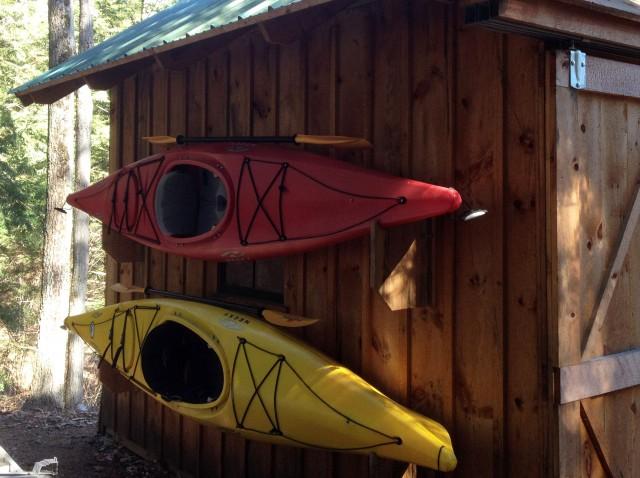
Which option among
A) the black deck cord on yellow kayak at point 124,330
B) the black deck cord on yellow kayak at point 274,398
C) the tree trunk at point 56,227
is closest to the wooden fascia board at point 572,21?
the black deck cord on yellow kayak at point 274,398

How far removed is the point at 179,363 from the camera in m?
5.06

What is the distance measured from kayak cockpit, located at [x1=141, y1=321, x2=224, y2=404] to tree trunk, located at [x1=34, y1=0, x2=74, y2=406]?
20.6 feet

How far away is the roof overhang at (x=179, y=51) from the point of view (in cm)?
365

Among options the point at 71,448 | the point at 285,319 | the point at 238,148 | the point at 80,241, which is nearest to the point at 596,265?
the point at 285,319

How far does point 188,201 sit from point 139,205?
1.16 feet

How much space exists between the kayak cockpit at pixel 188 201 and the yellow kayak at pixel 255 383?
1.73ft

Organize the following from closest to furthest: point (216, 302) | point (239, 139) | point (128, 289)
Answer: point (239, 139)
point (216, 302)
point (128, 289)

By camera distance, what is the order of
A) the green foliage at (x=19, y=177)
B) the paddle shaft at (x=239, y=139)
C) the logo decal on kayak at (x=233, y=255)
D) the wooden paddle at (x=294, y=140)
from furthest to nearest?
the green foliage at (x=19, y=177) → the logo decal on kayak at (x=233, y=255) → the paddle shaft at (x=239, y=139) → the wooden paddle at (x=294, y=140)

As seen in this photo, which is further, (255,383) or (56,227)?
(56,227)

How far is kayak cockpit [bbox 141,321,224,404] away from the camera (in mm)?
4945

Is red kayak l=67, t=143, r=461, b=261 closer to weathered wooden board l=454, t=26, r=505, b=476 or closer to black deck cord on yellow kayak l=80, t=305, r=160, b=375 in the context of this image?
weathered wooden board l=454, t=26, r=505, b=476

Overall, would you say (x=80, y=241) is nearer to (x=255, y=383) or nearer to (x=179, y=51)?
(x=179, y=51)

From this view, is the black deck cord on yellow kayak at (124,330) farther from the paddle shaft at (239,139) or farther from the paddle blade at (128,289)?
the paddle shaft at (239,139)

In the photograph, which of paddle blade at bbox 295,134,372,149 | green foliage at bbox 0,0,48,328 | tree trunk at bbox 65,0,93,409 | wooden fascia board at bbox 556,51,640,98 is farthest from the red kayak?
green foliage at bbox 0,0,48,328
